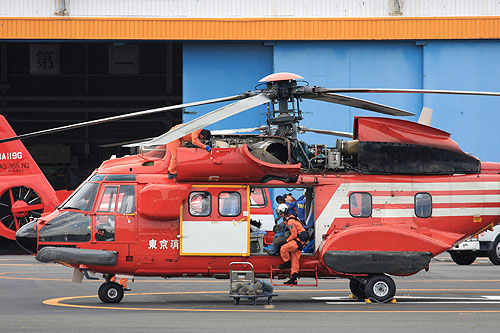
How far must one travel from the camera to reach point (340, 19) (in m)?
28.0

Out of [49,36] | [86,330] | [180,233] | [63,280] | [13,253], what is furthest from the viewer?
[13,253]

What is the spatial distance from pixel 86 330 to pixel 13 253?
21.0 m

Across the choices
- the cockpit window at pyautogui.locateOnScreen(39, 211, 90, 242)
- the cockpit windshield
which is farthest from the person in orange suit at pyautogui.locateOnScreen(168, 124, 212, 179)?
the cockpit window at pyautogui.locateOnScreen(39, 211, 90, 242)

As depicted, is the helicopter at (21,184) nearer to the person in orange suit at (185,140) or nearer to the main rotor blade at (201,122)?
the person in orange suit at (185,140)

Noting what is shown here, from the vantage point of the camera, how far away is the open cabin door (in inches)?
590

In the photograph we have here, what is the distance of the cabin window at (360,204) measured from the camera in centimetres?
1549

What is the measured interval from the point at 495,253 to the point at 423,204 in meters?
9.44

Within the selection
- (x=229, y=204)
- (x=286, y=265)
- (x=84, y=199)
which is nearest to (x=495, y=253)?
(x=286, y=265)

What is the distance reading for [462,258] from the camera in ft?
81.7

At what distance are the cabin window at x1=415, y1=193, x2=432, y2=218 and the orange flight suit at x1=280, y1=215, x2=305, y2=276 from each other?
7.88 feet

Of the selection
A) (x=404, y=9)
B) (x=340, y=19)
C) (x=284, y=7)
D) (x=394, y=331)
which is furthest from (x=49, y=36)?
(x=394, y=331)

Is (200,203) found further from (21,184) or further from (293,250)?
(21,184)

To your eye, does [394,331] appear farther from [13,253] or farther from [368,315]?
[13,253]

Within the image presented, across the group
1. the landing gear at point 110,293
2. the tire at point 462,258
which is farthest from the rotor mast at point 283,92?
the tire at point 462,258
